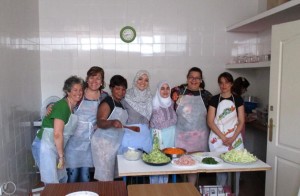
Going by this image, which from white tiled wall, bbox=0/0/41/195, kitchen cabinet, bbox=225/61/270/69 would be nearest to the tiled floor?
kitchen cabinet, bbox=225/61/270/69

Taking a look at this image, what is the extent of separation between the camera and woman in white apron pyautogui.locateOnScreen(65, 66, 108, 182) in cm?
287

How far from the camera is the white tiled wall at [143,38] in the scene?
3.98m

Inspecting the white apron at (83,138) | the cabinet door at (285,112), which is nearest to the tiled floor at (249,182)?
the cabinet door at (285,112)

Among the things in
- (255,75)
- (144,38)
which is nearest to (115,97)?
(144,38)

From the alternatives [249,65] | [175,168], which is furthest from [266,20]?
[175,168]

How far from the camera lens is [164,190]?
178cm

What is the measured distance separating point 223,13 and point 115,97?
2186 millimetres

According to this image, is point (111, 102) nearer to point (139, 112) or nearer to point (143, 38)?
point (139, 112)

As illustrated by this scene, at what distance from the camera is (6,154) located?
255 cm

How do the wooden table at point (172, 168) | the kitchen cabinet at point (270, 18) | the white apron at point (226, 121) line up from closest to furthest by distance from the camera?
1. the wooden table at point (172, 168)
2. the kitchen cabinet at point (270, 18)
3. the white apron at point (226, 121)

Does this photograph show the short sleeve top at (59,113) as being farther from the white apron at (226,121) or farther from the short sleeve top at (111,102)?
the white apron at (226,121)

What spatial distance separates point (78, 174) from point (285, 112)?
2.09 m

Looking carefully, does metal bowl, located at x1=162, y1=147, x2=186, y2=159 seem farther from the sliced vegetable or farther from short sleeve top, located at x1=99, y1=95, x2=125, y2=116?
short sleeve top, located at x1=99, y1=95, x2=125, y2=116

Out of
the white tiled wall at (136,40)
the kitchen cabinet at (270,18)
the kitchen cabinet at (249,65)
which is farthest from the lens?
the white tiled wall at (136,40)
